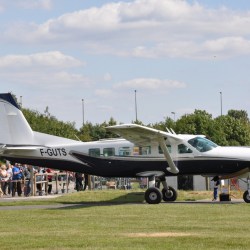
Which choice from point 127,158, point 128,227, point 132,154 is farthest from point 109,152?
point 128,227

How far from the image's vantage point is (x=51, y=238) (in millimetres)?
16141

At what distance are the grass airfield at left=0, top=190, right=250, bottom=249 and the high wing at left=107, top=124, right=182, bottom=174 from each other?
279 centimetres

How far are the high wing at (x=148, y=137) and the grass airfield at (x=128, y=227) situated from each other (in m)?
2.79

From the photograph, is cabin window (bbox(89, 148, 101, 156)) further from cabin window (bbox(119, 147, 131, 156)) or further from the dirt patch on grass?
the dirt patch on grass

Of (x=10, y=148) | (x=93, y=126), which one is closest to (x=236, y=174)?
(x=10, y=148)

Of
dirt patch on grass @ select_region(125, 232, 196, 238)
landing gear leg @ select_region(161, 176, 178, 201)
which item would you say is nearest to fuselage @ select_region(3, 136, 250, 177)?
landing gear leg @ select_region(161, 176, 178, 201)

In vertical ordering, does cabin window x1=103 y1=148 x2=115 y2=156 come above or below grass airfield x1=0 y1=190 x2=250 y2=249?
above

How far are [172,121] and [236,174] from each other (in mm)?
74813

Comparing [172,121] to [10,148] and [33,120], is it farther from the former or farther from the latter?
[10,148]

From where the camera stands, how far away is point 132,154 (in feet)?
93.2

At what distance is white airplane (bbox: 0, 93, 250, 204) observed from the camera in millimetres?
27406

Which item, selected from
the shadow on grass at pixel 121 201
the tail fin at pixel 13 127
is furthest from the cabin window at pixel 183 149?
the tail fin at pixel 13 127

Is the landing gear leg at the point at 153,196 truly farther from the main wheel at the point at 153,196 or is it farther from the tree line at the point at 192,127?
the tree line at the point at 192,127

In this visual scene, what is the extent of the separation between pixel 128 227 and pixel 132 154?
403 inches
